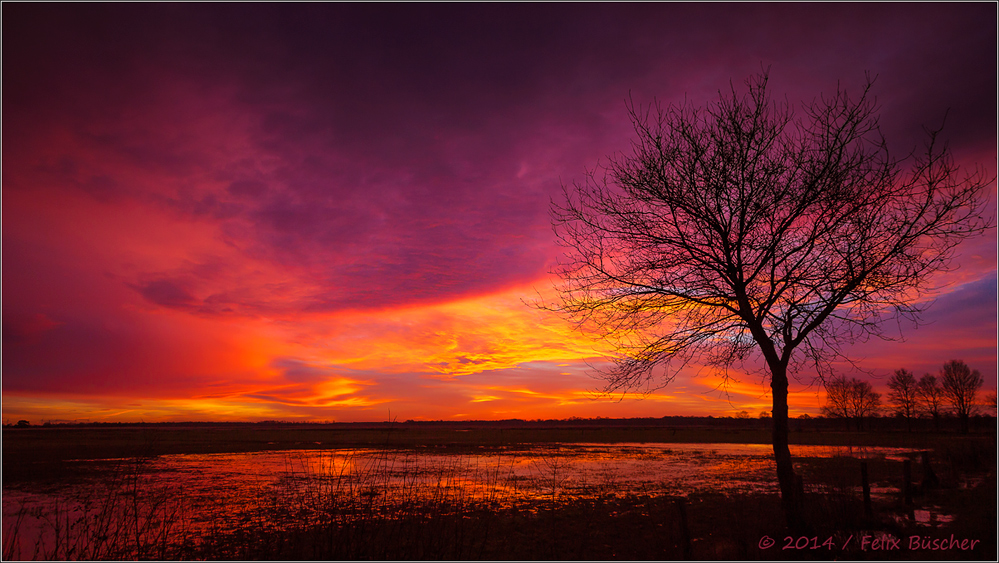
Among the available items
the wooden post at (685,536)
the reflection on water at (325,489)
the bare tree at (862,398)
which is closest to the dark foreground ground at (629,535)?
the wooden post at (685,536)

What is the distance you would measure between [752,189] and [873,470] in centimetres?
2756

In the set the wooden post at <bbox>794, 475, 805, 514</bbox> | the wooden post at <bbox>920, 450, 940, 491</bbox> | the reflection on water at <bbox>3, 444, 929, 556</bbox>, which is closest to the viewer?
the wooden post at <bbox>794, 475, 805, 514</bbox>

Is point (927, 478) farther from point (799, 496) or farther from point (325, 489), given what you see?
point (325, 489)

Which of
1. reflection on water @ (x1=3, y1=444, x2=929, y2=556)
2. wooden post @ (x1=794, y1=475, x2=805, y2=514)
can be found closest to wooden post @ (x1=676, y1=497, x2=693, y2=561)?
reflection on water @ (x1=3, y1=444, x2=929, y2=556)

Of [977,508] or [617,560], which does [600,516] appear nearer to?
[617,560]

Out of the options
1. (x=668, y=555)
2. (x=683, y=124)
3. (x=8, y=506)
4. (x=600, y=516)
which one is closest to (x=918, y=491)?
(x=600, y=516)

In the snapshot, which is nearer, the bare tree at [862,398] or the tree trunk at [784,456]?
the tree trunk at [784,456]

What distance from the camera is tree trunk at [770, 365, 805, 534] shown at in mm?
12010

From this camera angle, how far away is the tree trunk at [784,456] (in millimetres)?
12010

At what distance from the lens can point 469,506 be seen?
1923cm

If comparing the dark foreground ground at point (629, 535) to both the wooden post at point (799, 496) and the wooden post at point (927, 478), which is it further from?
the wooden post at point (927, 478)

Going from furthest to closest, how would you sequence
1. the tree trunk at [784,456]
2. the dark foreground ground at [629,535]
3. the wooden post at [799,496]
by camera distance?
the wooden post at [799,496]
the tree trunk at [784,456]
the dark foreground ground at [629,535]

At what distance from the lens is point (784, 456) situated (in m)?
12.2

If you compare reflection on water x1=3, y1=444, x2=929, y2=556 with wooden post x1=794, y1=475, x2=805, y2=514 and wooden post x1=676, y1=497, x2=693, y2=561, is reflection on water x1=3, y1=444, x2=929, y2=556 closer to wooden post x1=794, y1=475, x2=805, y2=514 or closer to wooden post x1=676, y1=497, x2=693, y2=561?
wooden post x1=676, y1=497, x2=693, y2=561
